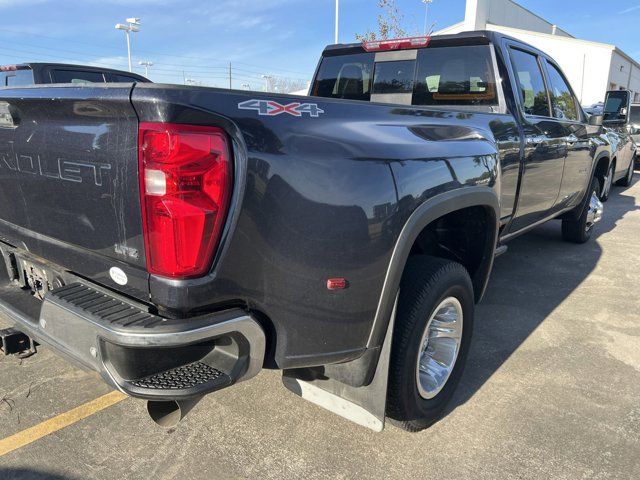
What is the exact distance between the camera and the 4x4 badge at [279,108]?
161cm

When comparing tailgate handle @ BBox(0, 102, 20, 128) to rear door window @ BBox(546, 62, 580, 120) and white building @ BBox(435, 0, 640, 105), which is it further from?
white building @ BBox(435, 0, 640, 105)

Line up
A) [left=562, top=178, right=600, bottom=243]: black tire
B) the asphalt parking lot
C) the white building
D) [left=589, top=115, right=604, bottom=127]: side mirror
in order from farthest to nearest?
the white building, [left=562, top=178, right=600, bottom=243]: black tire, [left=589, top=115, right=604, bottom=127]: side mirror, the asphalt parking lot

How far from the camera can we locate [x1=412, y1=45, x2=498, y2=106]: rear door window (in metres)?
3.58

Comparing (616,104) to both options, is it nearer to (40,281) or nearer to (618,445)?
(618,445)

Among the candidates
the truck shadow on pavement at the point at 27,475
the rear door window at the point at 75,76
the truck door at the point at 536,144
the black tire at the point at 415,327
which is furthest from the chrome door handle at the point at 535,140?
the rear door window at the point at 75,76

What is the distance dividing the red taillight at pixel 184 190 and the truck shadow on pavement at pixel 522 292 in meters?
1.85

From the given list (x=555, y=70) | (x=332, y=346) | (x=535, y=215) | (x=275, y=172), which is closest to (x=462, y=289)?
(x=332, y=346)

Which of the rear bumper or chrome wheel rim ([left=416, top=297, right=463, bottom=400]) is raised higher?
the rear bumper

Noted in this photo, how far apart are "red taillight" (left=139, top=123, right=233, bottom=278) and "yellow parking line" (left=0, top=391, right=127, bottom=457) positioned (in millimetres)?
1338

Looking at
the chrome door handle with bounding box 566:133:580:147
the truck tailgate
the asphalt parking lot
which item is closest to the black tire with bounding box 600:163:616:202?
the chrome door handle with bounding box 566:133:580:147

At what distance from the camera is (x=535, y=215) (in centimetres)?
416

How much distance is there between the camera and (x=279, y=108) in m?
1.68

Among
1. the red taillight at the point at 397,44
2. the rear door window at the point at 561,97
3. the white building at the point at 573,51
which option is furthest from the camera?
the white building at the point at 573,51

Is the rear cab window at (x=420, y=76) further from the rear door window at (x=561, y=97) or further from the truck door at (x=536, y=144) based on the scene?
the rear door window at (x=561, y=97)
